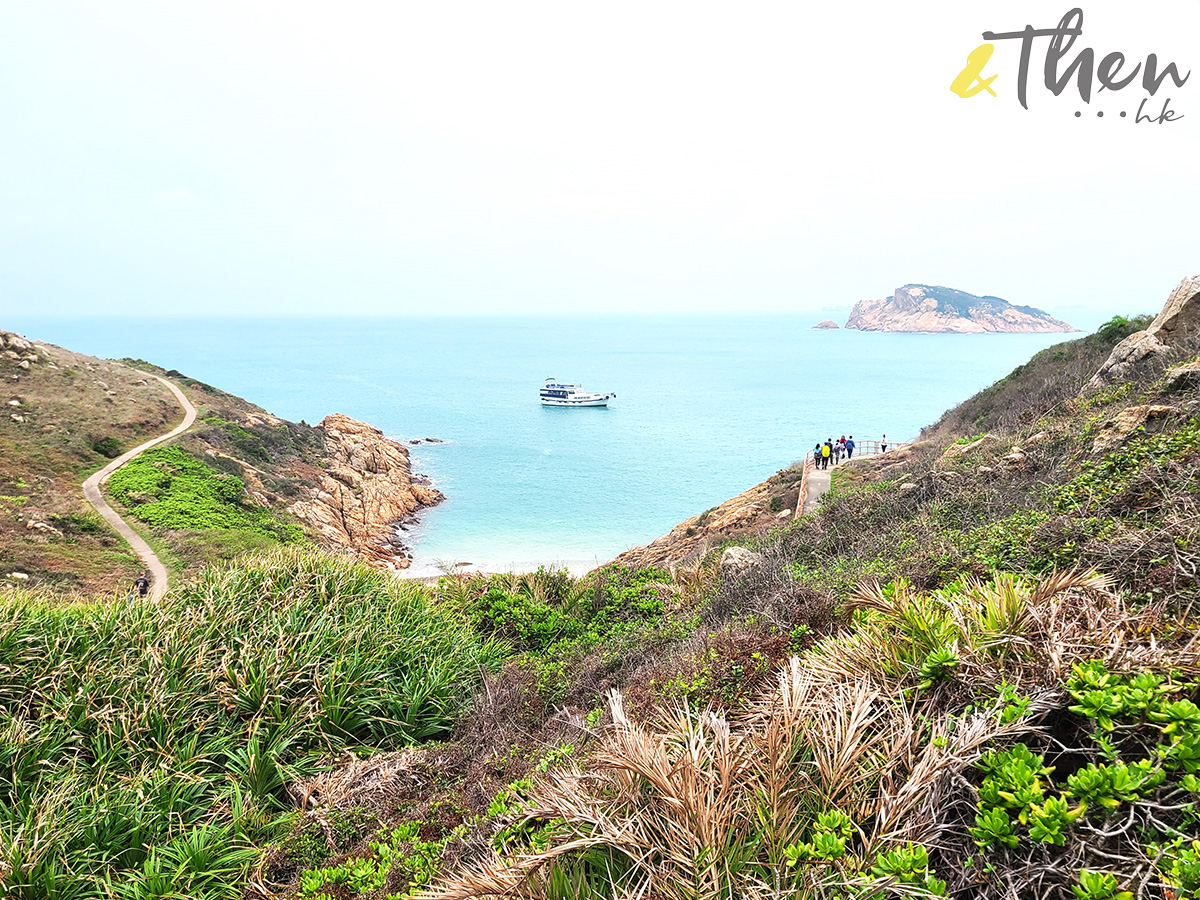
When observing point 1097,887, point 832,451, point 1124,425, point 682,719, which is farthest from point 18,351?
point 1124,425

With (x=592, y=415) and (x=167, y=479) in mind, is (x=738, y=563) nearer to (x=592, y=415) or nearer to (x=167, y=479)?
(x=167, y=479)

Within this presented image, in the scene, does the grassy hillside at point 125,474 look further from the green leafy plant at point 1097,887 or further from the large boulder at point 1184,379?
the large boulder at point 1184,379

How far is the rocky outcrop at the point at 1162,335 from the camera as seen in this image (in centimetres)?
1115

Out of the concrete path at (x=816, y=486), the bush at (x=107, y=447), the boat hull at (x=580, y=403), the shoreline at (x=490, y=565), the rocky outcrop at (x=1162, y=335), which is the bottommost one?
the shoreline at (x=490, y=565)

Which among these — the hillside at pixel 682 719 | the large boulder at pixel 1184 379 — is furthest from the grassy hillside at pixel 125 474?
the large boulder at pixel 1184 379

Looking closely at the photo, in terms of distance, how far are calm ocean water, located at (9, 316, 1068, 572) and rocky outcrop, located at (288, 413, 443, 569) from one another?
5.87ft

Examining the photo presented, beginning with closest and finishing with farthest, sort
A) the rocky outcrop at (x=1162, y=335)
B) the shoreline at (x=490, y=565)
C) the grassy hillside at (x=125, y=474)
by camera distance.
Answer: the rocky outcrop at (x=1162, y=335)
the grassy hillside at (x=125, y=474)
the shoreline at (x=490, y=565)

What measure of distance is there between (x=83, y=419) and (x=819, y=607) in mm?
41256

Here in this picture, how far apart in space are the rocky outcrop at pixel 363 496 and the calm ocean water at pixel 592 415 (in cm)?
179

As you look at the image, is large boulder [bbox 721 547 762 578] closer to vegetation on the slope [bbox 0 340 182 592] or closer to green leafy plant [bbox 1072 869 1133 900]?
green leafy plant [bbox 1072 869 1133 900]

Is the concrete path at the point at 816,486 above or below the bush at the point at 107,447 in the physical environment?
above

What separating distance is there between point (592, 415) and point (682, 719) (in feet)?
220

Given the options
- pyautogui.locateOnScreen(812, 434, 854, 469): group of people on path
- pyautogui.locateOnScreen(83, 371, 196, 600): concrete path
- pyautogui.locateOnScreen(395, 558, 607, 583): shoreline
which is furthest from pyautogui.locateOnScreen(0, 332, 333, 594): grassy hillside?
pyautogui.locateOnScreen(812, 434, 854, 469): group of people on path

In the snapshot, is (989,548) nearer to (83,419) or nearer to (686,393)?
(83,419)
